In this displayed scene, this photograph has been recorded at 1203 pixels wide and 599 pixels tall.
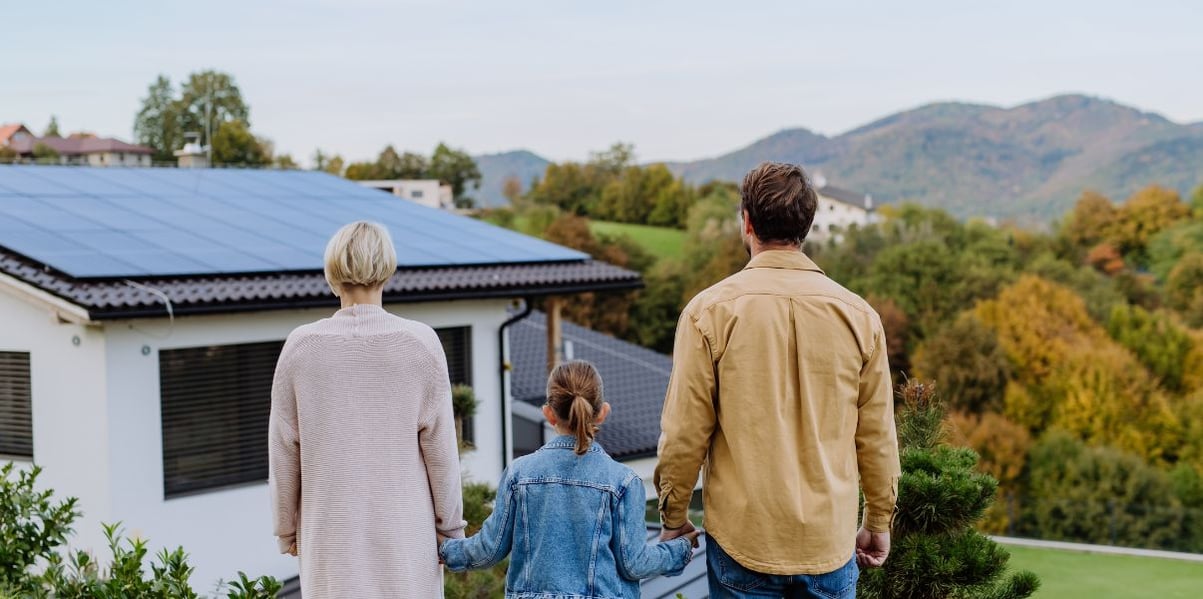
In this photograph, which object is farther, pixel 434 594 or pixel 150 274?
pixel 150 274

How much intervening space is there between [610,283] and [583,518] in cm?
976

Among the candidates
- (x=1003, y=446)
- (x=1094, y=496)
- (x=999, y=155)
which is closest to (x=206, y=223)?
(x=1094, y=496)

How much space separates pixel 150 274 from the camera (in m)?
9.48

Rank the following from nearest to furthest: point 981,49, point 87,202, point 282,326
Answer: point 282,326
point 87,202
point 981,49

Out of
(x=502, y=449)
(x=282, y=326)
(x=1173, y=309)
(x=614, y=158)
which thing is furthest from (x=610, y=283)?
(x=614, y=158)

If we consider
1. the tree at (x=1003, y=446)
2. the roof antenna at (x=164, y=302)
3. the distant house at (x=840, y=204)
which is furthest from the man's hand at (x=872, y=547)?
the distant house at (x=840, y=204)

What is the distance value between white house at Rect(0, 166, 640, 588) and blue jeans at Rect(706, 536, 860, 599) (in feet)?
23.3

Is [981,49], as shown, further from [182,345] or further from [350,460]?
[350,460]

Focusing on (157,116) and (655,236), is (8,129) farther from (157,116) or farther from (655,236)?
(655,236)

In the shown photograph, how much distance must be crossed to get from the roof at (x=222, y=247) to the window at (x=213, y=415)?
0.58 m

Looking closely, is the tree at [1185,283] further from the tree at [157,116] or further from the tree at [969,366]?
the tree at [157,116]

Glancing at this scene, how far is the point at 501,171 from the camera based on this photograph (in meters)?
78.6

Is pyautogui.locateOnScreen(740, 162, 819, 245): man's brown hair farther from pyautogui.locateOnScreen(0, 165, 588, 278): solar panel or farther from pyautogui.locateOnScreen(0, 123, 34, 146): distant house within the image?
pyautogui.locateOnScreen(0, 123, 34, 146): distant house

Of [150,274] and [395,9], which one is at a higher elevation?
[395,9]
